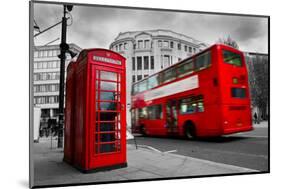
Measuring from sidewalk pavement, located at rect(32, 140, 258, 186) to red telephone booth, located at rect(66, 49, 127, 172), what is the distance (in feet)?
0.43

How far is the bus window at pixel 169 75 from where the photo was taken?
4.51m

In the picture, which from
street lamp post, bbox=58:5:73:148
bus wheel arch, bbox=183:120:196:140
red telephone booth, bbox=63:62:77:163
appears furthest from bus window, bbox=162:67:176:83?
street lamp post, bbox=58:5:73:148

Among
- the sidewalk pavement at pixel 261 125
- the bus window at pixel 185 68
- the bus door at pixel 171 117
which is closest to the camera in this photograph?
the sidewalk pavement at pixel 261 125

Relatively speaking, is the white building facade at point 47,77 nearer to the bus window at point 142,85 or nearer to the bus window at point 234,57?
the bus window at point 142,85

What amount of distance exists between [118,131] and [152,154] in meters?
0.96

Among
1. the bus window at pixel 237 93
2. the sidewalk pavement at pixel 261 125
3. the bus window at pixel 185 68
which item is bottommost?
the sidewalk pavement at pixel 261 125

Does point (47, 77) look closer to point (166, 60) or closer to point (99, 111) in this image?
point (99, 111)

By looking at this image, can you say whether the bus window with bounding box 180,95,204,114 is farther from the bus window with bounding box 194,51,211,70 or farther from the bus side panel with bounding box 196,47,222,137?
the bus window with bounding box 194,51,211,70

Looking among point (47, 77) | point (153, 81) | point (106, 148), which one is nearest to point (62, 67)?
point (47, 77)

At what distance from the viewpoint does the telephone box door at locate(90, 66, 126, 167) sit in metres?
3.40

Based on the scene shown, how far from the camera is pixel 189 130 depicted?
475cm

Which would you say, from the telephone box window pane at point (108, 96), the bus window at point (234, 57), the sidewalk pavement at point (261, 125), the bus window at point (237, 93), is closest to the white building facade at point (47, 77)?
the telephone box window pane at point (108, 96)

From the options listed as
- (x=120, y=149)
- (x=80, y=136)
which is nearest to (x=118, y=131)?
(x=120, y=149)

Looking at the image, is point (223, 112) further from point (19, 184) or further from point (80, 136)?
point (19, 184)
